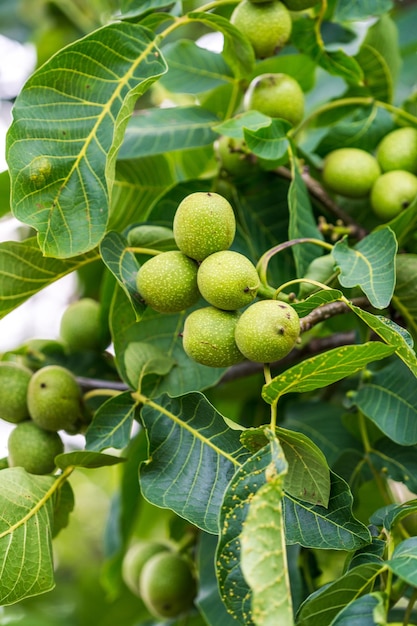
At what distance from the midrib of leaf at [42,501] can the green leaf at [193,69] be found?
67cm

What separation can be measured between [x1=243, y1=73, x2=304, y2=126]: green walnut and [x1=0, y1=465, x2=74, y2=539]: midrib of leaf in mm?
579

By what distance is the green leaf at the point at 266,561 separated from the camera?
23.7 inches

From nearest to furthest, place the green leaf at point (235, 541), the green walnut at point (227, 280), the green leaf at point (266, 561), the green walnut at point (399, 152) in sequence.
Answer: the green leaf at point (266, 561)
the green leaf at point (235, 541)
the green walnut at point (227, 280)
the green walnut at point (399, 152)

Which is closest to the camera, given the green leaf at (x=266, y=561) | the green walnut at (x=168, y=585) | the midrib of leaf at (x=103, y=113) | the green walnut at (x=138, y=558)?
the green leaf at (x=266, y=561)

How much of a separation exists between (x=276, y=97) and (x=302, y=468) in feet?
1.83

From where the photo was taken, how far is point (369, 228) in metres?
1.24

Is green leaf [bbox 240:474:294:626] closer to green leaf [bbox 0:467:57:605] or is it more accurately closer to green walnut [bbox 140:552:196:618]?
green leaf [bbox 0:467:57:605]

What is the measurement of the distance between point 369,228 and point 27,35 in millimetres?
1689

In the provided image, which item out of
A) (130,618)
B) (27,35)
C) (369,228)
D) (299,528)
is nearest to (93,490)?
(130,618)

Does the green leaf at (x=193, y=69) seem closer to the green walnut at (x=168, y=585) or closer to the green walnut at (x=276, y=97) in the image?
the green walnut at (x=276, y=97)

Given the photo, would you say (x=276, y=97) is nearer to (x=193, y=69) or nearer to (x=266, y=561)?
(x=193, y=69)

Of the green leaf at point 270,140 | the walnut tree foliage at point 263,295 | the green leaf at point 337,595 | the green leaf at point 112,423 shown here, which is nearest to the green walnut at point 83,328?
the walnut tree foliage at point 263,295

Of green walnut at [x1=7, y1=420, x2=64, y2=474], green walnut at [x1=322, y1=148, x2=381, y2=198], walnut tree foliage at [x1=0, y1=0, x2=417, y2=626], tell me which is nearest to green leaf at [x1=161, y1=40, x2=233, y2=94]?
walnut tree foliage at [x1=0, y1=0, x2=417, y2=626]

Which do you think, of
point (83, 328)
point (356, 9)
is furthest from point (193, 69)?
point (83, 328)
